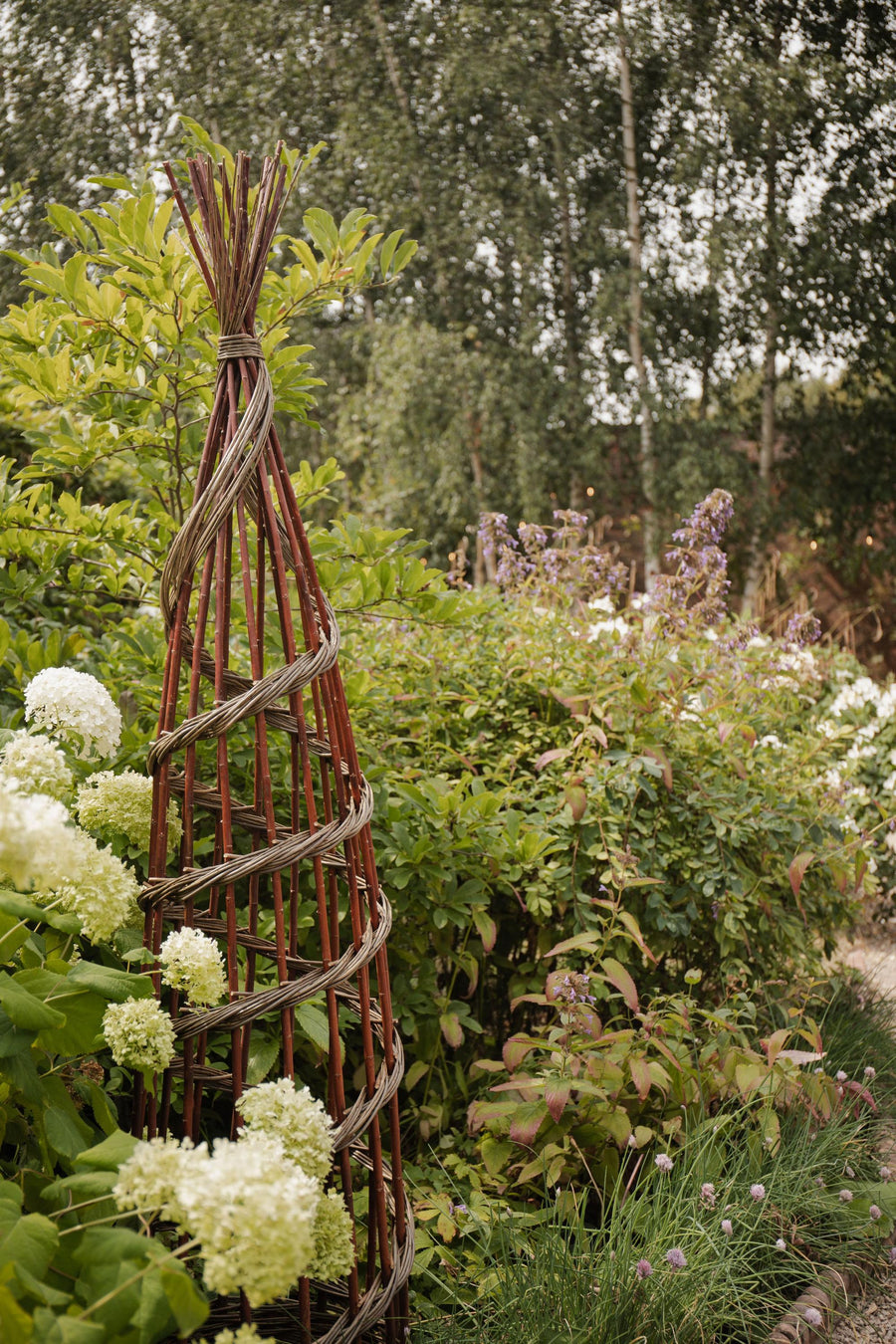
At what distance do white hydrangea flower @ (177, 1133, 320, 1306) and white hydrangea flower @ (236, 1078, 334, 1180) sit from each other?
128 millimetres

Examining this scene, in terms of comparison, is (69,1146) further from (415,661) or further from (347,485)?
(347,485)

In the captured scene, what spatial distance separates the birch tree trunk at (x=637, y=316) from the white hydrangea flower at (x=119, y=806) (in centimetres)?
812

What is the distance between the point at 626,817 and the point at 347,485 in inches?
380

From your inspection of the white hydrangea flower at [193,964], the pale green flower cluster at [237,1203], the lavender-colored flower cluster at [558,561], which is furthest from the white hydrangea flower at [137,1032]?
the lavender-colored flower cluster at [558,561]

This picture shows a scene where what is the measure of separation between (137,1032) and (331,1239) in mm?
251

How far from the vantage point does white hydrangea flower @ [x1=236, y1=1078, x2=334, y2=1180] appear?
2.41ft

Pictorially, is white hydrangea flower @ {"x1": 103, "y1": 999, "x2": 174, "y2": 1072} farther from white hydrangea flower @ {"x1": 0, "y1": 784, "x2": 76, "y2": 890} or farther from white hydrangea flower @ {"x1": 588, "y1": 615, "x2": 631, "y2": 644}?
white hydrangea flower @ {"x1": 588, "y1": 615, "x2": 631, "y2": 644}

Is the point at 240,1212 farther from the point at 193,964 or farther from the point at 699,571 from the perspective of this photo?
the point at 699,571

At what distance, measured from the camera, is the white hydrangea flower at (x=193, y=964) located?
80 cm

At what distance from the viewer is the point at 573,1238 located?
4.89ft

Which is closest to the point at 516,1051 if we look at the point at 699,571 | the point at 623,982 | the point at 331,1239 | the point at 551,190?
the point at 623,982

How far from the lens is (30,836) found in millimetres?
598

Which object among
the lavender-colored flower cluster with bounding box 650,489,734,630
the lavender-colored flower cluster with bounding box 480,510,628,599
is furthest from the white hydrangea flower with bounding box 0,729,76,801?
the lavender-colored flower cluster with bounding box 480,510,628,599

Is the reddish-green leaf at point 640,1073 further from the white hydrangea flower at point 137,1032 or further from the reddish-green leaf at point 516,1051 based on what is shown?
the white hydrangea flower at point 137,1032
